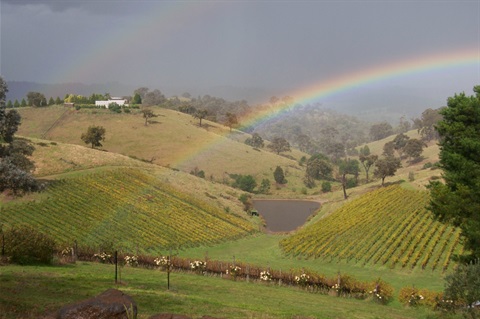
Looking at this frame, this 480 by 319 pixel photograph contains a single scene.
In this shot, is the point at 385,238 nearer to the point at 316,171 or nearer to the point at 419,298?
the point at 419,298

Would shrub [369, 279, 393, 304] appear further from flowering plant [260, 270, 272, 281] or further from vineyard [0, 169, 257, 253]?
vineyard [0, 169, 257, 253]

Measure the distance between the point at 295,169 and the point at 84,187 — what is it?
96.0 metres

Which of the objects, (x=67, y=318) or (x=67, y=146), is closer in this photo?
(x=67, y=318)

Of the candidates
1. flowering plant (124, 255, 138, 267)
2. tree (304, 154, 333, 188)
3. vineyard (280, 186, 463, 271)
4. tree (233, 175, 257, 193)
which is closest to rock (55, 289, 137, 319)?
flowering plant (124, 255, 138, 267)

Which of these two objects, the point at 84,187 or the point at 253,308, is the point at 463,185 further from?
the point at 84,187

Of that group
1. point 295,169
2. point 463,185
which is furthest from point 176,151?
point 463,185

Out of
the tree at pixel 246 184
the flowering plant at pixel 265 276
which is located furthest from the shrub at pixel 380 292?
the tree at pixel 246 184

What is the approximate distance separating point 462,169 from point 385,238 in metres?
24.0

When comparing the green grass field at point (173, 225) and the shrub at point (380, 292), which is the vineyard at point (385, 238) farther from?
the shrub at point (380, 292)

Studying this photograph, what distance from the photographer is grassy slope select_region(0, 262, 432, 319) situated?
63.5 ft

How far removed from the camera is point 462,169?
3838 centimetres

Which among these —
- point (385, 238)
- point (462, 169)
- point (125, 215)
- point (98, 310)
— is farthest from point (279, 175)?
point (98, 310)

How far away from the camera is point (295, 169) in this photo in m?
162

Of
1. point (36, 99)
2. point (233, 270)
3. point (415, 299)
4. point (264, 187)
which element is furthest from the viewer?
point (36, 99)
